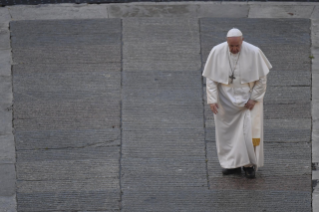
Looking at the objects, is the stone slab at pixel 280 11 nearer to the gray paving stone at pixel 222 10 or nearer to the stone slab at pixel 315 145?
the gray paving stone at pixel 222 10

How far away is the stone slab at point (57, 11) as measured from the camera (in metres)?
9.33

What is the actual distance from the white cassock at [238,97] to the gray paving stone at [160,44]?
6.47 feet

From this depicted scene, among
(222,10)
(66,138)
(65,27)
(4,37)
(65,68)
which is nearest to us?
(66,138)

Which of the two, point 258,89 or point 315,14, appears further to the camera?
point 315,14

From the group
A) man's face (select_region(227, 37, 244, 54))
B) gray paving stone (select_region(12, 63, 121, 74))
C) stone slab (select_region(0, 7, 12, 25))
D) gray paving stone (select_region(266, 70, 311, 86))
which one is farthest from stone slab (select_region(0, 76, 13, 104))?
gray paving stone (select_region(266, 70, 311, 86))

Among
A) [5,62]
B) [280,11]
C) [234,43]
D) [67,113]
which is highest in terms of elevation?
[280,11]

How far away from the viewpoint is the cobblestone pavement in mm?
6762

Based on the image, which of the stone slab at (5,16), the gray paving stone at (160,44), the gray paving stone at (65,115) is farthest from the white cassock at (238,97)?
the stone slab at (5,16)

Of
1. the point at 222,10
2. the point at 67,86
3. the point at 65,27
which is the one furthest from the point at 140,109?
the point at 222,10

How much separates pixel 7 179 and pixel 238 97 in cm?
315

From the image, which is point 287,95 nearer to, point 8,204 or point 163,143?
point 163,143

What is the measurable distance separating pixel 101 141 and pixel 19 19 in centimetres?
315

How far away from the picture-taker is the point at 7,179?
7.01 meters

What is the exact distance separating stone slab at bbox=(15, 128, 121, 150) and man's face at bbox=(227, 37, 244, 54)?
87.7 inches
